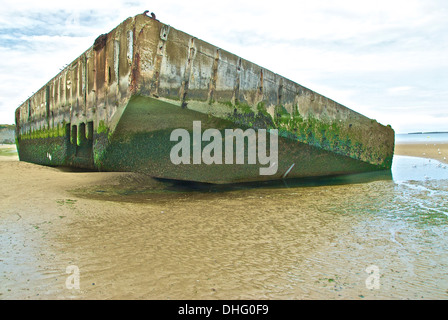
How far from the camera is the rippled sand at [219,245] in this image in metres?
1.69

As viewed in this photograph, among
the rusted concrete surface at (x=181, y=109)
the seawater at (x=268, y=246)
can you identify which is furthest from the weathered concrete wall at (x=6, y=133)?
the seawater at (x=268, y=246)

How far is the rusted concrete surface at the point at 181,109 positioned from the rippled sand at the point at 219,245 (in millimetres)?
1058

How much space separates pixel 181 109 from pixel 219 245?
2.63 meters

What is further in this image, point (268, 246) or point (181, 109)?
point (181, 109)

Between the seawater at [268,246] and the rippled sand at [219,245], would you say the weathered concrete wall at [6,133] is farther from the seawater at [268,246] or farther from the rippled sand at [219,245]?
the seawater at [268,246]

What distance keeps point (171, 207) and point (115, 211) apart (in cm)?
60

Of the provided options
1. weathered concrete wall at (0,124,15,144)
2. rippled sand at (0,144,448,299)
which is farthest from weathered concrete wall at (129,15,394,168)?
weathered concrete wall at (0,124,15,144)

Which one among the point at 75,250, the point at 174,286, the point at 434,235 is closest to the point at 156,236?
the point at 75,250

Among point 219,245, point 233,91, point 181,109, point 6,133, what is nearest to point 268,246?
point 219,245

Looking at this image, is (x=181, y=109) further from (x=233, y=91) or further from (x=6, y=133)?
(x=6, y=133)

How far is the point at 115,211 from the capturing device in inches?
125

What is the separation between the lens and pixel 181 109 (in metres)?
4.62

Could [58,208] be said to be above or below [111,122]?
below
